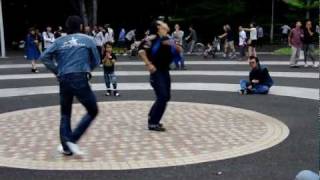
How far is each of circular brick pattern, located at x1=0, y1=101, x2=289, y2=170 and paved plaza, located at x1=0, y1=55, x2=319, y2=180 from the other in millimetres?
12

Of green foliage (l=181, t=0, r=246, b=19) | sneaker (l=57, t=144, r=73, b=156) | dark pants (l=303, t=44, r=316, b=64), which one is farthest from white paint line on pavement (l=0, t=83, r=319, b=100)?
green foliage (l=181, t=0, r=246, b=19)

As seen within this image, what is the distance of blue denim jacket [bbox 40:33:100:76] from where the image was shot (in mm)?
6852

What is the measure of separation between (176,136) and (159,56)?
45.6 inches

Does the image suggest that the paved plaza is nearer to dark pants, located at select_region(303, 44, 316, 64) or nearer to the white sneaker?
the white sneaker

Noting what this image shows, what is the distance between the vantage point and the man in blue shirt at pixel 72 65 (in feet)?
22.5


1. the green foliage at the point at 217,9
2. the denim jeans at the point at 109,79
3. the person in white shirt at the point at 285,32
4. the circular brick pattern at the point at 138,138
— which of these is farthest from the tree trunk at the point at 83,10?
the circular brick pattern at the point at 138,138

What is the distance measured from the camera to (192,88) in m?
13.9

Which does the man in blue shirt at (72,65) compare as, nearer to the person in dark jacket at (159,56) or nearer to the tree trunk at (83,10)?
the person in dark jacket at (159,56)

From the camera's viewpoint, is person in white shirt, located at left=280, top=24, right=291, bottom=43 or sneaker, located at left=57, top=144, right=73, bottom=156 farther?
person in white shirt, located at left=280, top=24, right=291, bottom=43

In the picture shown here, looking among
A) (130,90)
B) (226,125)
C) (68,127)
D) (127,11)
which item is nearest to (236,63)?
(130,90)

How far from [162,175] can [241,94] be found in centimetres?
668

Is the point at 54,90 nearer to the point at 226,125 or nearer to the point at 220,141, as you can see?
the point at 226,125

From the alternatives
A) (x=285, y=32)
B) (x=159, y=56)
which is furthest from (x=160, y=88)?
(x=285, y=32)

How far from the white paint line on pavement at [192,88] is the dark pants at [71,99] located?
20.8 feet
